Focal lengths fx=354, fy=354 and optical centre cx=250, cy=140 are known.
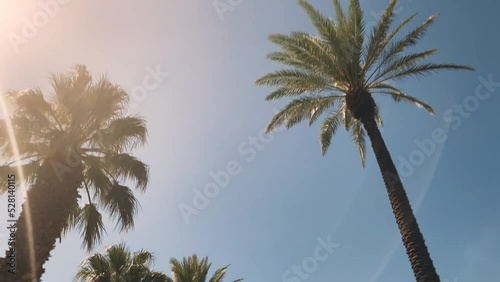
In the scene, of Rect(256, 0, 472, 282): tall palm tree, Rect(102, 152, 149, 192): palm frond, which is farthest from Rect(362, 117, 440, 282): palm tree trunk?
Rect(102, 152, 149, 192): palm frond

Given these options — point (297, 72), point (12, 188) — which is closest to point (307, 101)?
point (297, 72)

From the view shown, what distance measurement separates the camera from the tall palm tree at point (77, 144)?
1070cm

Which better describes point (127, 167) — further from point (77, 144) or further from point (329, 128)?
point (329, 128)

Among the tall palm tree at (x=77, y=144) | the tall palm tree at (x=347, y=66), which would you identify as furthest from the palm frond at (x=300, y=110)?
the tall palm tree at (x=77, y=144)

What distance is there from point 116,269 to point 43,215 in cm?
567

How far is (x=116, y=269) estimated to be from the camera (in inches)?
562

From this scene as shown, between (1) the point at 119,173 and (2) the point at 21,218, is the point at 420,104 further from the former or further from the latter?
(2) the point at 21,218

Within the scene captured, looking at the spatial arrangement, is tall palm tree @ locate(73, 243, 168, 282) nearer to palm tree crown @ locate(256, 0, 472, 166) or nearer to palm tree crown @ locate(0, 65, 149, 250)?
palm tree crown @ locate(0, 65, 149, 250)

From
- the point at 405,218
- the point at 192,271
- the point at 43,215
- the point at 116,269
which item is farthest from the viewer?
the point at 192,271

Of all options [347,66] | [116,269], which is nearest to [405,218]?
[347,66]

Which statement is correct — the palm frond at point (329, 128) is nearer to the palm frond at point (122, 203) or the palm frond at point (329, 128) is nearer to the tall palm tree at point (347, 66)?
the tall palm tree at point (347, 66)

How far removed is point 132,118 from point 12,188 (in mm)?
4379

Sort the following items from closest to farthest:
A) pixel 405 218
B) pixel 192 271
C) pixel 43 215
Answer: pixel 43 215 → pixel 405 218 → pixel 192 271

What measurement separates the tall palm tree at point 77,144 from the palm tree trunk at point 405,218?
810 centimetres
